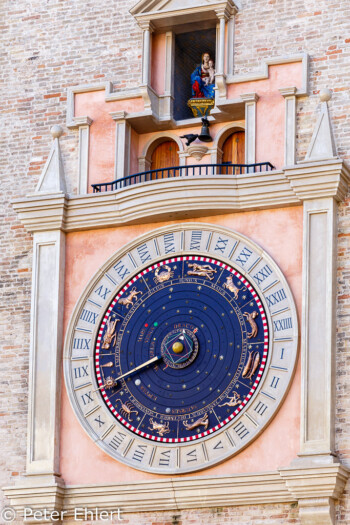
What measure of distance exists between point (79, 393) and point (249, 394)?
2.04 metres

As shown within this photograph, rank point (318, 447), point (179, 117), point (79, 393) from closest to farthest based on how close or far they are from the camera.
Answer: point (318, 447), point (79, 393), point (179, 117)

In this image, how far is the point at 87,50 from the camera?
22.1m

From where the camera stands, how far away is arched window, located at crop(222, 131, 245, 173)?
21.3 m

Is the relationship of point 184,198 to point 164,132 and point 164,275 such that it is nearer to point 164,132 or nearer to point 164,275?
point 164,275

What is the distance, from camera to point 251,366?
65.0ft

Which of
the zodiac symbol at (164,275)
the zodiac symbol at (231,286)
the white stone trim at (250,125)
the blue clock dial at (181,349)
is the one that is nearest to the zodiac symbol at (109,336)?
the blue clock dial at (181,349)

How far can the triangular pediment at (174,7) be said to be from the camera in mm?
21453

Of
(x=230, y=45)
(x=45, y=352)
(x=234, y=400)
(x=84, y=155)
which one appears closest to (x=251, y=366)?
(x=234, y=400)

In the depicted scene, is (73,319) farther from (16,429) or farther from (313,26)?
(313,26)

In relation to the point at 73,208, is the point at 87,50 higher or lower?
higher

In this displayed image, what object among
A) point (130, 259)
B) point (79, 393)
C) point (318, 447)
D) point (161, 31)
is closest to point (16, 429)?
point (79, 393)

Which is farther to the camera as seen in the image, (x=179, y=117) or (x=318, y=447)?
(x=179, y=117)

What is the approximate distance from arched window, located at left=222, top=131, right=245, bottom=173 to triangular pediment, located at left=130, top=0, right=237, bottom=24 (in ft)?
4.75

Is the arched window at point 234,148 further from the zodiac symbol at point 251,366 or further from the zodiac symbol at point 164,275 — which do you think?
the zodiac symbol at point 251,366
